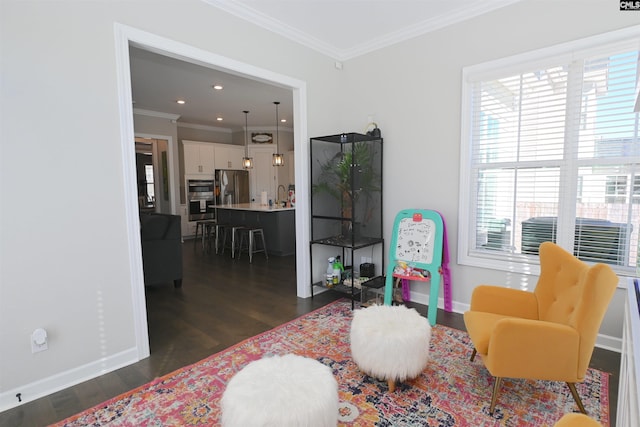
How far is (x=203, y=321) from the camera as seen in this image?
127 inches

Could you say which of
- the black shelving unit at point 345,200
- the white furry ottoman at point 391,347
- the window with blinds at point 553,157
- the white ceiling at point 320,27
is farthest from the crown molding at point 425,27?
the white furry ottoman at point 391,347

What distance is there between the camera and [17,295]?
2027mm

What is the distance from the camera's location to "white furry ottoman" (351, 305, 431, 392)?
2.03 metres

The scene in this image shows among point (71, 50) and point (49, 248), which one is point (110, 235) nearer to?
point (49, 248)

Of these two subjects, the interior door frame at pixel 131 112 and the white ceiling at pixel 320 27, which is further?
the white ceiling at pixel 320 27

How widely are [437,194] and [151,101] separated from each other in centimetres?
549

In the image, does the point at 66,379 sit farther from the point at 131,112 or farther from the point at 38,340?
the point at 131,112

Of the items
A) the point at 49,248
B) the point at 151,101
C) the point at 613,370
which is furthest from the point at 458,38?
the point at 151,101

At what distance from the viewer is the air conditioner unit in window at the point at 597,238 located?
2.59 meters

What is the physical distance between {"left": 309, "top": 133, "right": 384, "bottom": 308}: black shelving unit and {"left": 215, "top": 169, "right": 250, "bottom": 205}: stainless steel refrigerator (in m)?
5.31

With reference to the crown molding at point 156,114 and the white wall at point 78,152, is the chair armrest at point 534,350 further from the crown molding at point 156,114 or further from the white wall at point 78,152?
the crown molding at point 156,114

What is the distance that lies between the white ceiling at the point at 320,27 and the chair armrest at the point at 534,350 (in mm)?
2703

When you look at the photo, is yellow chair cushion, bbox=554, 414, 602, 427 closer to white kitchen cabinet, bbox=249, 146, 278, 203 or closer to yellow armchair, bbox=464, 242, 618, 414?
yellow armchair, bbox=464, 242, 618, 414

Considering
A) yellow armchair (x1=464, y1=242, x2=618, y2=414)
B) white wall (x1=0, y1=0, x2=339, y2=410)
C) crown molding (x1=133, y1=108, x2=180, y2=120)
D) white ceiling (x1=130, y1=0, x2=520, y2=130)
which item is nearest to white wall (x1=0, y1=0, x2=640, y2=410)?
white wall (x1=0, y1=0, x2=339, y2=410)
